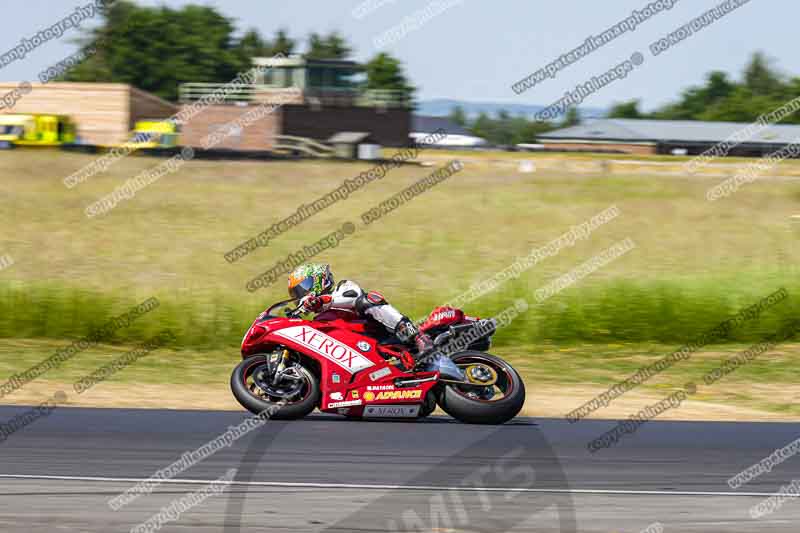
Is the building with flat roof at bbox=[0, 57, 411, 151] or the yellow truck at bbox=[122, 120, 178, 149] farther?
the building with flat roof at bbox=[0, 57, 411, 151]

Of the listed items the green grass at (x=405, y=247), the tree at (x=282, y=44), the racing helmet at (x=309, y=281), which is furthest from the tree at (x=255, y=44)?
the racing helmet at (x=309, y=281)

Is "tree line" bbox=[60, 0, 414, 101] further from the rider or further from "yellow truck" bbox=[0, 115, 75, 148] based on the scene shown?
the rider

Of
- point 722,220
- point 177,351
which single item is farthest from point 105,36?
point 177,351

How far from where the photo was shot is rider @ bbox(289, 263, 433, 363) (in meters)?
10.9

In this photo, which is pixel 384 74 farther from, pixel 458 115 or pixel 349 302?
pixel 458 115

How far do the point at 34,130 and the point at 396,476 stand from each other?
4226 cm

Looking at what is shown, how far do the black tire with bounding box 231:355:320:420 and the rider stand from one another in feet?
2.16

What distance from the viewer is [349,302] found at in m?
11.1

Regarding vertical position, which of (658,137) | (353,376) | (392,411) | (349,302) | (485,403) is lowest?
(658,137)

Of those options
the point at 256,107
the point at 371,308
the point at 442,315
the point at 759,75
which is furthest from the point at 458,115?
the point at 371,308

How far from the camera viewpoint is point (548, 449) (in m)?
9.77

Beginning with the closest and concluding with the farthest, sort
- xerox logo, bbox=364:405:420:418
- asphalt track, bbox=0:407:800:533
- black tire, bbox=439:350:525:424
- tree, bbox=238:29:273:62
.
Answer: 1. asphalt track, bbox=0:407:800:533
2. black tire, bbox=439:350:525:424
3. xerox logo, bbox=364:405:420:418
4. tree, bbox=238:29:273:62

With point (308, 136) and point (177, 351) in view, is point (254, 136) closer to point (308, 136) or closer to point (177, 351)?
point (308, 136)

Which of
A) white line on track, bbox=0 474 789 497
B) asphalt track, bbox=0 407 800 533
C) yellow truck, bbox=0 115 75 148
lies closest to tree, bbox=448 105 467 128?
yellow truck, bbox=0 115 75 148
